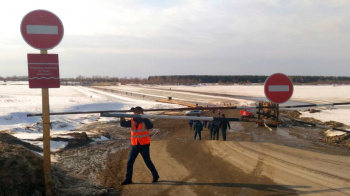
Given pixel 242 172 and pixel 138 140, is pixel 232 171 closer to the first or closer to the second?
pixel 242 172

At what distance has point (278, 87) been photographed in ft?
18.5

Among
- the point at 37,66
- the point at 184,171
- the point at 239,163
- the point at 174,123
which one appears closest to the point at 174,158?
the point at 184,171

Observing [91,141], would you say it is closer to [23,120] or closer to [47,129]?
A: [47,129]

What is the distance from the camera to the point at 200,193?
5.61 m

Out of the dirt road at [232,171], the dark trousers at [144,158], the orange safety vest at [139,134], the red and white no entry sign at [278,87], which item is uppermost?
the red and white no entry sign at [278,87]

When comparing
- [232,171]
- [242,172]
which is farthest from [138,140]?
[242,172]

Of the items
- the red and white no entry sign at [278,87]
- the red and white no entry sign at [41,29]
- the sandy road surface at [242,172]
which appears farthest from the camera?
the sandy road surface at [242,172]

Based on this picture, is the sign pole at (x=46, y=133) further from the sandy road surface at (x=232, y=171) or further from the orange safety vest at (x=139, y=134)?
the orange safety vest at (x=139, y=134)

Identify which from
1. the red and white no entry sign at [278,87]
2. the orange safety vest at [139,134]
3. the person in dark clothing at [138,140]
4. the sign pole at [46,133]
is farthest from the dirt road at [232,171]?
the red and white no entry sign at [278,87]

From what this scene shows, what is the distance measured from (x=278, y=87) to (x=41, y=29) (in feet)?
14.6

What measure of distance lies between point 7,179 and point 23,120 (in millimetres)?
23182

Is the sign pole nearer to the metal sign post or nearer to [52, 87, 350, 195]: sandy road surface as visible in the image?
the metal sign post

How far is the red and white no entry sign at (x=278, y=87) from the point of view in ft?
18.4

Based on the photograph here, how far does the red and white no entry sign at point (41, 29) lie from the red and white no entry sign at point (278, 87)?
397 centimetres
